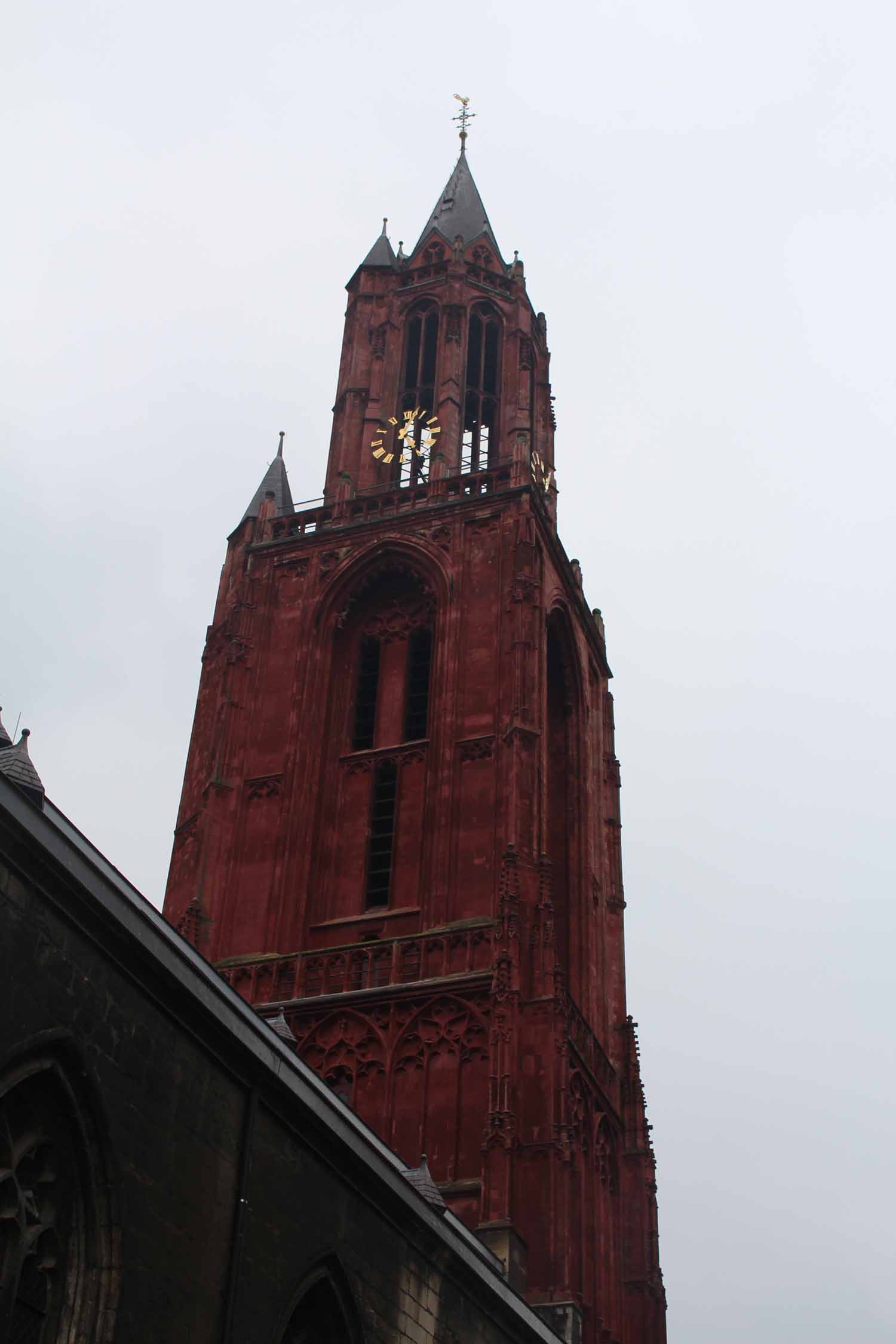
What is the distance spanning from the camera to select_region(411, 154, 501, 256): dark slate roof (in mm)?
52125

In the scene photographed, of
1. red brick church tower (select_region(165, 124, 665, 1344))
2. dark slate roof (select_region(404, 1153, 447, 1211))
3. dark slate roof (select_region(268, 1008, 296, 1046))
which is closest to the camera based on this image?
dark slate roof (select_region(404, 1153, 447, 1211))

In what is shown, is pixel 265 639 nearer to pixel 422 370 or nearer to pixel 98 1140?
pixel 422 370

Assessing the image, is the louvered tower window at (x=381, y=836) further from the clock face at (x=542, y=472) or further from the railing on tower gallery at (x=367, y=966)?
the clock face at (x=542, y=472)

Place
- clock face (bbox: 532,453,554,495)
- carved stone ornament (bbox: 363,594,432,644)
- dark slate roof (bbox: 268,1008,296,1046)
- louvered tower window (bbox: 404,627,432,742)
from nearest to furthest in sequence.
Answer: dark slate roof (bbox: 268,1008,296,1046), louvered tower window (bbox: 404,627,432,742), carved stone ornament (bbox: 363,594,432,644), clock face (bbox: 532,453,554,495)

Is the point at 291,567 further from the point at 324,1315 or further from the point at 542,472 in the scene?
the point at 324,1315

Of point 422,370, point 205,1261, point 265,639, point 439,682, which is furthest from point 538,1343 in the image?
point 422,370

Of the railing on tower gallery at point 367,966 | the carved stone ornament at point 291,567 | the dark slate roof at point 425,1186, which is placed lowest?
the dark slate roof at point 425,1186

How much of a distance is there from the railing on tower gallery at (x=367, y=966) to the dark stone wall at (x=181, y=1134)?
43.0 ft

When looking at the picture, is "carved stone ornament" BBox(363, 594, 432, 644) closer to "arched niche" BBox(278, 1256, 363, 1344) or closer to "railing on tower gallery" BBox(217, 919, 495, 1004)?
"railing on tower gallery" BBox(217, 919, 495, 1004)

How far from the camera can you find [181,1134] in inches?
667

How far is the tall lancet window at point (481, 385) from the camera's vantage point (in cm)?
4712

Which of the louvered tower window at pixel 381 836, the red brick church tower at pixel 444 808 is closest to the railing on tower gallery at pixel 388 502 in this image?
Result: the red brick church tower at pixel 444 808

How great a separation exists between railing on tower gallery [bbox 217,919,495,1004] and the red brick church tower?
0.19 feet

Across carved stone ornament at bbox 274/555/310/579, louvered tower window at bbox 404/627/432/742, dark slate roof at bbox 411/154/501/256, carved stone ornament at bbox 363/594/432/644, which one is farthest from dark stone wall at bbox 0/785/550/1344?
dark slate roof at bbox 411/154/501/256
